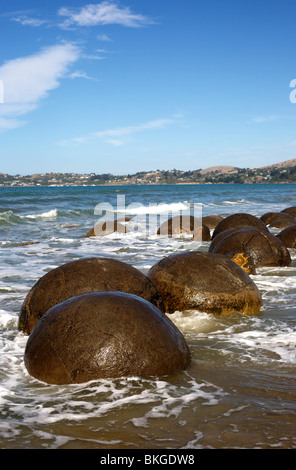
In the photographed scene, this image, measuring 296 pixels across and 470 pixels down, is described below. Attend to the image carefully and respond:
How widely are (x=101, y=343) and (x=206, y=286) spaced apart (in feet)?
9.01

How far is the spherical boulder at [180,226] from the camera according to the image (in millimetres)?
18547

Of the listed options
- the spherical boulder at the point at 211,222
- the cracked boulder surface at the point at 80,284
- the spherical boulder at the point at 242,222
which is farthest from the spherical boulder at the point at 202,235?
the cracked boulder surface at the point at 80,284

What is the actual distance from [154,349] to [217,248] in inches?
251

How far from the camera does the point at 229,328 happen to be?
19.9 ft

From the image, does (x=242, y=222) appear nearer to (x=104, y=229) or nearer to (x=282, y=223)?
(x=282, y=223)

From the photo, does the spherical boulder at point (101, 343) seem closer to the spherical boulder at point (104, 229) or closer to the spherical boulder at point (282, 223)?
the spherical boulder at point (282, 223)

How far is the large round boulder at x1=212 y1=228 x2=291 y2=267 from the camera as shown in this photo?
9.97 meters

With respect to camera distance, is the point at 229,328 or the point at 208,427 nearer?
the point at 208,427

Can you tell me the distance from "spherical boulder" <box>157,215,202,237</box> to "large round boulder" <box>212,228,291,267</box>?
787 centimetres

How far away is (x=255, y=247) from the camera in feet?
32.8

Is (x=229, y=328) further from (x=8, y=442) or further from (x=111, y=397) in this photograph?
(x=8, y=442)

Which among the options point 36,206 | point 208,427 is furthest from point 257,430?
point 36,206

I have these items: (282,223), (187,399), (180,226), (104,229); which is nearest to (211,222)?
(180,226)

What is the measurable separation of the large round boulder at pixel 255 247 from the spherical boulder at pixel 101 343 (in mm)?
5819
